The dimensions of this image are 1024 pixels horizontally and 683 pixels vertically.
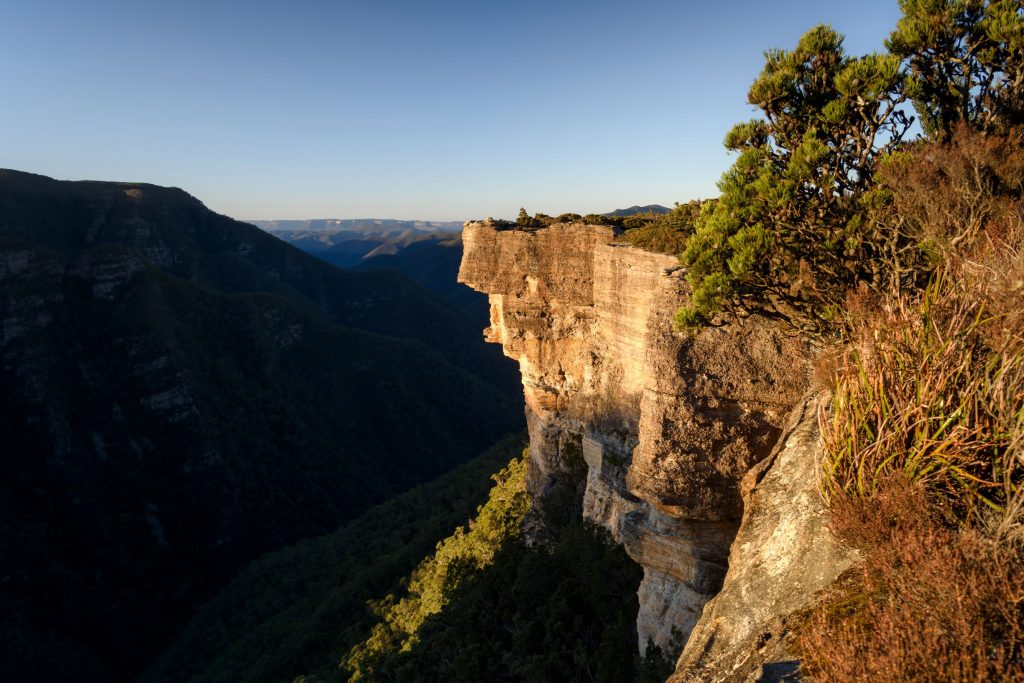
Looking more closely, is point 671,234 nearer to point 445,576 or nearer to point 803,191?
point 803,191

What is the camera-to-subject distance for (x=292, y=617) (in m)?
44.0

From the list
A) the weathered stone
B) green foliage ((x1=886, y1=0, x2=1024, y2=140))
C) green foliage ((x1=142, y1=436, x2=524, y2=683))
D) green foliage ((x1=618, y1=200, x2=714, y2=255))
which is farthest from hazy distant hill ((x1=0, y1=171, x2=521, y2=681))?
green foliage ((x1=886, y1=0, x2=1024, y2=140))

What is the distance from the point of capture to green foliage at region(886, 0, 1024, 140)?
8320 mm

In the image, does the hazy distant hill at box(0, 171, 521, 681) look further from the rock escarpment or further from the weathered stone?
the weathered stone

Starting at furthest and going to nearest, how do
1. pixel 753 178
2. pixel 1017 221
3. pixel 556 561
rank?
pixel 556 561, pixel 753 178, pixel 1017 221

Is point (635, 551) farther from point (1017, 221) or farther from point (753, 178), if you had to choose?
point (1017, 221)

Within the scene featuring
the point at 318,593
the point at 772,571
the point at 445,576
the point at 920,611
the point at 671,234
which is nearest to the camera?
the point at 920,611

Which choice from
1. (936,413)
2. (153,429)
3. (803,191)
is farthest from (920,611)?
(153,429)

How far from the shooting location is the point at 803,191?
962cm

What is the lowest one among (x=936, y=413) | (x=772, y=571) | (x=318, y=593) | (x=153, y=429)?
(x=318, y=593)

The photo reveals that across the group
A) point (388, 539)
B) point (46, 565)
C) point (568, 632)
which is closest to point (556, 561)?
point (568, 632)

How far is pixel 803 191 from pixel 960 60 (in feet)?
8.72

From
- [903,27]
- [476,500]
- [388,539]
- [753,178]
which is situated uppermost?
[903,27]

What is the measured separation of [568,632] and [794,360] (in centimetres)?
1324
